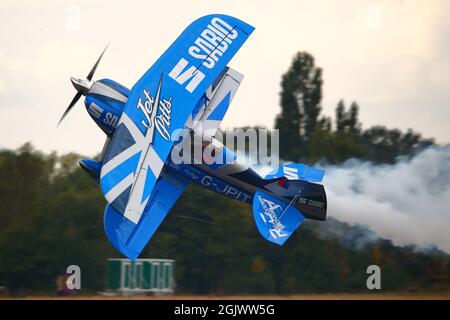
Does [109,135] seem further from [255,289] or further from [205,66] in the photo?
[255,289]

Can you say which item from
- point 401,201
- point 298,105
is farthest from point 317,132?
point 401,201

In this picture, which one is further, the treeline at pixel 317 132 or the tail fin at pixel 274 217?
the treeline at pixel 317 132

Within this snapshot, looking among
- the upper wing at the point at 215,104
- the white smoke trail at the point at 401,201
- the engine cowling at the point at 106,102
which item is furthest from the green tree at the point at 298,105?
the engine cowling at the point at 106,102

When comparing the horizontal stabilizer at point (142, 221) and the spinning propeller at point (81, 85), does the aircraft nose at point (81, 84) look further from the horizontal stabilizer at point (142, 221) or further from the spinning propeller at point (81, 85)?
the horizontal stabilizer at point (142, 221)

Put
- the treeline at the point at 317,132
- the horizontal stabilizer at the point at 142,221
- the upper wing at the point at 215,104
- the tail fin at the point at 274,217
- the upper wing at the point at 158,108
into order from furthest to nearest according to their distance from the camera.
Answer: the treeline at the point at 317,132, the upper wing at the point at 215,104, the tail fin at the point at 274,217, the horizontal stabilizer at the point at 142,221, the upper wing at the point at 158,108

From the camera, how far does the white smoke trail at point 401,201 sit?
17734 millimetres

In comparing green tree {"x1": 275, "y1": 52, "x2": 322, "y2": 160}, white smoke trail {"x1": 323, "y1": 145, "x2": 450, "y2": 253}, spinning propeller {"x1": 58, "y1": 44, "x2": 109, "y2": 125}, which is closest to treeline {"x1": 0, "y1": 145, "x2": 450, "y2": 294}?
white smoke trail {"x1": 323, "y1": 145, "x2": 450, "y2": 253}

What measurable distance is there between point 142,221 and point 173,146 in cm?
141

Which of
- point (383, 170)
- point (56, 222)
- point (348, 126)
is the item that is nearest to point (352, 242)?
point (383, 170)

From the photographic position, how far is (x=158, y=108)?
15.4 metres

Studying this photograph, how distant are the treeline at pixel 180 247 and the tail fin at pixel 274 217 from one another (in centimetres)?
504

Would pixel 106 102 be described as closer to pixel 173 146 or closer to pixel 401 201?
pixel 173 146

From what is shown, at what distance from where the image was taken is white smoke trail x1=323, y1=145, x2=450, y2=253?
58.2 feet
